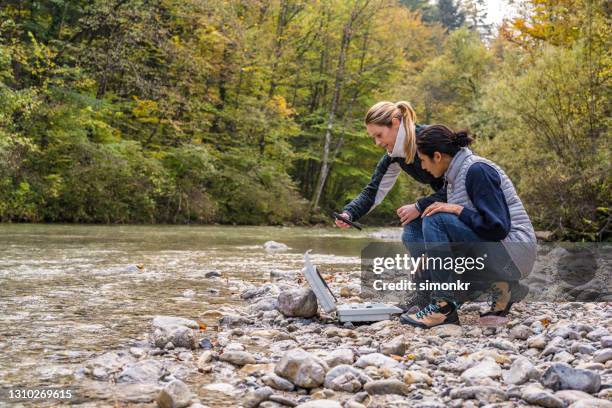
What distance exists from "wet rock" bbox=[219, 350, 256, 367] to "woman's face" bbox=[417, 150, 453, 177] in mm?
1613

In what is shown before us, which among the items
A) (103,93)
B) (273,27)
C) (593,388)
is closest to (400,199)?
(273,27)

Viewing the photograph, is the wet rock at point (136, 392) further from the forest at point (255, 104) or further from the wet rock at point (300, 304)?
the forest at point (255, 104)

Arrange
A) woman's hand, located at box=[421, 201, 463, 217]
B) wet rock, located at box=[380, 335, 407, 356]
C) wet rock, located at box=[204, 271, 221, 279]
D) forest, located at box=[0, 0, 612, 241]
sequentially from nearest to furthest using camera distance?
wet rock, located at box=[380, 335, 407, 356], woman's hand, located at box=[421, 201, 463, 217], wet rock, located at box=[204, 271, 221, 279], forest, located at box=[0, 0, 612, 241]

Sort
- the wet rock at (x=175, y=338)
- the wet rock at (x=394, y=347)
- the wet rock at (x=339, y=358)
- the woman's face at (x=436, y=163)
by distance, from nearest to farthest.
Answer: the wet rock at (x=339, y=358) < the wet rock at (x=394, y=347) < the wet rock at (x=175, y=338) < the woman's face at (x=436, y=163)

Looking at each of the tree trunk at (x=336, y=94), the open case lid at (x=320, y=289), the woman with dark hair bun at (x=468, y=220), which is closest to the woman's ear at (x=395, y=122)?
the woman with dark hair bun at (x=468, y=220)

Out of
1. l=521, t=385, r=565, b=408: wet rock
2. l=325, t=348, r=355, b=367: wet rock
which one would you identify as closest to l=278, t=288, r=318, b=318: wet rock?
l=325, t=348, r=355, b=367: wet rock

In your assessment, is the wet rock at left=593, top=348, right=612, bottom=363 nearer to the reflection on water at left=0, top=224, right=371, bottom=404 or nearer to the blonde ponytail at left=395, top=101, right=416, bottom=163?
the blonde ponytail at left=395, top=101, right=416, bottom=163

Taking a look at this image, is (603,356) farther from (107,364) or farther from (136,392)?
(107,364)

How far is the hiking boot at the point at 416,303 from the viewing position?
3.96 meters

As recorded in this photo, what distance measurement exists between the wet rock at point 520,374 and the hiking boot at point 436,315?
1.10 meters

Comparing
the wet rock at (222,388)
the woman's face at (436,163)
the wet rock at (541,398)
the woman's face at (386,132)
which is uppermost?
the woman's face at (386,132)

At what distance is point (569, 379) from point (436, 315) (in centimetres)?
136

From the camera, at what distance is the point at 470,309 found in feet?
14.3

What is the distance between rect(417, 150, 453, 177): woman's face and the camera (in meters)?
3.75
